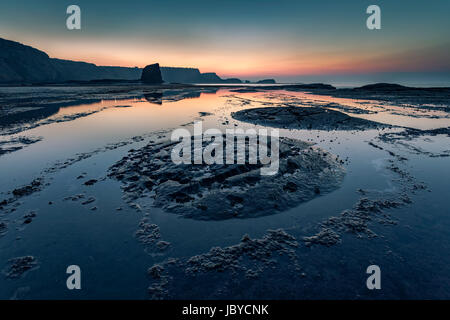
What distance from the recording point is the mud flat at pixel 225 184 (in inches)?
348

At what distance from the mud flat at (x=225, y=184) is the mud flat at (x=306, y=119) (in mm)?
13092

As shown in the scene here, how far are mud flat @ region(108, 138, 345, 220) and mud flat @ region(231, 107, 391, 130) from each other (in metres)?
13.1

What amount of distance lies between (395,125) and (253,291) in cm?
3004

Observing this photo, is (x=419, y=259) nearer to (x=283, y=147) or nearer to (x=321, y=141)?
(x=283, y=147)

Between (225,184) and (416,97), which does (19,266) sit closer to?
(225,184)

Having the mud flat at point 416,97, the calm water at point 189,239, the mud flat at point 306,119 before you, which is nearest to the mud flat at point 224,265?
the calm water at point 189,239

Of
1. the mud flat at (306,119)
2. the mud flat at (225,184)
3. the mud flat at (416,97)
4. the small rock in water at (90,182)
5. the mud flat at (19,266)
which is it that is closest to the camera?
the mud flat at (19,266)

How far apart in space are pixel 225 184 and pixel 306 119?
2221 cm

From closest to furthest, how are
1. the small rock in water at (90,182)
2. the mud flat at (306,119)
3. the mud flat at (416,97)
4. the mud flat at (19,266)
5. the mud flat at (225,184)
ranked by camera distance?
1. the mud flat at (19,266)
2. the mud flat at (225,184)
3. the small rock in water at (90,182)
4. the mud flat at (306,119)
5. the mud flat at (416,97)

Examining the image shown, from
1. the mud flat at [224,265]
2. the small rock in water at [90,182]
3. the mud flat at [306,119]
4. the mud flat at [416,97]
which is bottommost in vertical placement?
the mud flat at [224,265]

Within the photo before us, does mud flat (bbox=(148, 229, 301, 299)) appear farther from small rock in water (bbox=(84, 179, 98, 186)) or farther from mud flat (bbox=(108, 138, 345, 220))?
small rock in water (bbox=(84, 179, 98, 186))

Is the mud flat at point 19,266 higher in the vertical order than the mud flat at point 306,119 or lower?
lower

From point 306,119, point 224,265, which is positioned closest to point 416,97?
point 306,119

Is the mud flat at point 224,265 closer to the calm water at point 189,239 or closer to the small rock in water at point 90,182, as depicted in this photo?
the calm water at point 189,239
